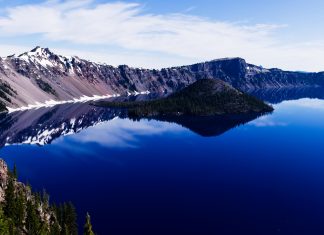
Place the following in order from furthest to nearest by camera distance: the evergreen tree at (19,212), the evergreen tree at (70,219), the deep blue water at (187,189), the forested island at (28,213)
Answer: the deep blue water at (187,189) < the evergreen tree at (70,219) < the evergreen tree at (19,212) < the forested island at (28,213)

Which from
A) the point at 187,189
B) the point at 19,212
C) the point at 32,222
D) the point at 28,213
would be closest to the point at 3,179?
the point at 19,212

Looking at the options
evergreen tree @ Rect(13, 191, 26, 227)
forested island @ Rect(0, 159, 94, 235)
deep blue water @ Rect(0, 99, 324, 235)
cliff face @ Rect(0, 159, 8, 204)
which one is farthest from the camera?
deep blue water @ Rect(0, 99, 324, 235)

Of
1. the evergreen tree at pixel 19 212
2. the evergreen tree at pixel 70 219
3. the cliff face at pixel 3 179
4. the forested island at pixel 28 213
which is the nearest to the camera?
the forested island at pixel 28 213

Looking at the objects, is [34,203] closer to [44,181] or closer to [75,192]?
[75,192]

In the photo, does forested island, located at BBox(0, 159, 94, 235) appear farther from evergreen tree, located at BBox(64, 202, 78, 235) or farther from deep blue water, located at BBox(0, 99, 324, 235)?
deep blue water, located at BBox(0, 99, 324, 235)

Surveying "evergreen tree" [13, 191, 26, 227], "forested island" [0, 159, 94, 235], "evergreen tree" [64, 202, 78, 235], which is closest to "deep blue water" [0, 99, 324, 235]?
"evergreen tree" [64, 202, 78, 235]

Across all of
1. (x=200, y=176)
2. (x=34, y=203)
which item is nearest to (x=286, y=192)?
(x=200, y=176)

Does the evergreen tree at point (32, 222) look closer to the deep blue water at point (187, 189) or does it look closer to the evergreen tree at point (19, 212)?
the evergreen tree at point (19, 212)

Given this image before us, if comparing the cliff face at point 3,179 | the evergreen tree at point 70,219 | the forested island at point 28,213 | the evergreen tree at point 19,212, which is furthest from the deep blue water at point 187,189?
the cliff face at point 3,179

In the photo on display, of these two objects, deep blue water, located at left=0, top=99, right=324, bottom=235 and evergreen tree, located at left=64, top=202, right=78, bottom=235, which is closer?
evergreen tree, located at left=64, top=202, right=78, bottom=235
